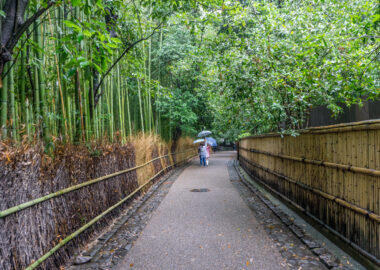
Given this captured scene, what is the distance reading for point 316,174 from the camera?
4727 millimetres

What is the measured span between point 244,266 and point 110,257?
1.62 m

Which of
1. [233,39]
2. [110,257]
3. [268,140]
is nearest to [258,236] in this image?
[110,257]

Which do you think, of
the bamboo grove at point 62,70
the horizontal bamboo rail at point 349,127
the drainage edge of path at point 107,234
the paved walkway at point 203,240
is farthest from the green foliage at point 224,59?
the paved walkway at point 203,240

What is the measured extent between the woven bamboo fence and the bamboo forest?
21mm

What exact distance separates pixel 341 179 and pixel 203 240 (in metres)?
2.03

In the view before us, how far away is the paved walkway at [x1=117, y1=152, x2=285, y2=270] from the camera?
3.55 metres

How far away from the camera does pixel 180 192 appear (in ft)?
27.8

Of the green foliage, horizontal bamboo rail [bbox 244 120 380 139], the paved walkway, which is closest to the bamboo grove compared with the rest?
the green foliage

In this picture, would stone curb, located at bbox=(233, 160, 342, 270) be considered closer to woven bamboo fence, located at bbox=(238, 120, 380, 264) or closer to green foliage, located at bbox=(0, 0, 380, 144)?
woven bamboo fence, located at bbox=(238, 120, 380, 264)

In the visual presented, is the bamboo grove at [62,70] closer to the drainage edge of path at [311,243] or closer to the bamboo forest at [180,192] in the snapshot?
the bamboo forest at [180,192]

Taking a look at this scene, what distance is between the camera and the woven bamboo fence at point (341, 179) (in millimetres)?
3161

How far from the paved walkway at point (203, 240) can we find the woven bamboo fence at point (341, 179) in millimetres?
903

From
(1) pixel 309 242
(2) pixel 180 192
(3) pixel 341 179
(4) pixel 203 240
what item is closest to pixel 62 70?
(4) pixel 203 240

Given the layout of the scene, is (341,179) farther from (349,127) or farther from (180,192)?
(180,192)
